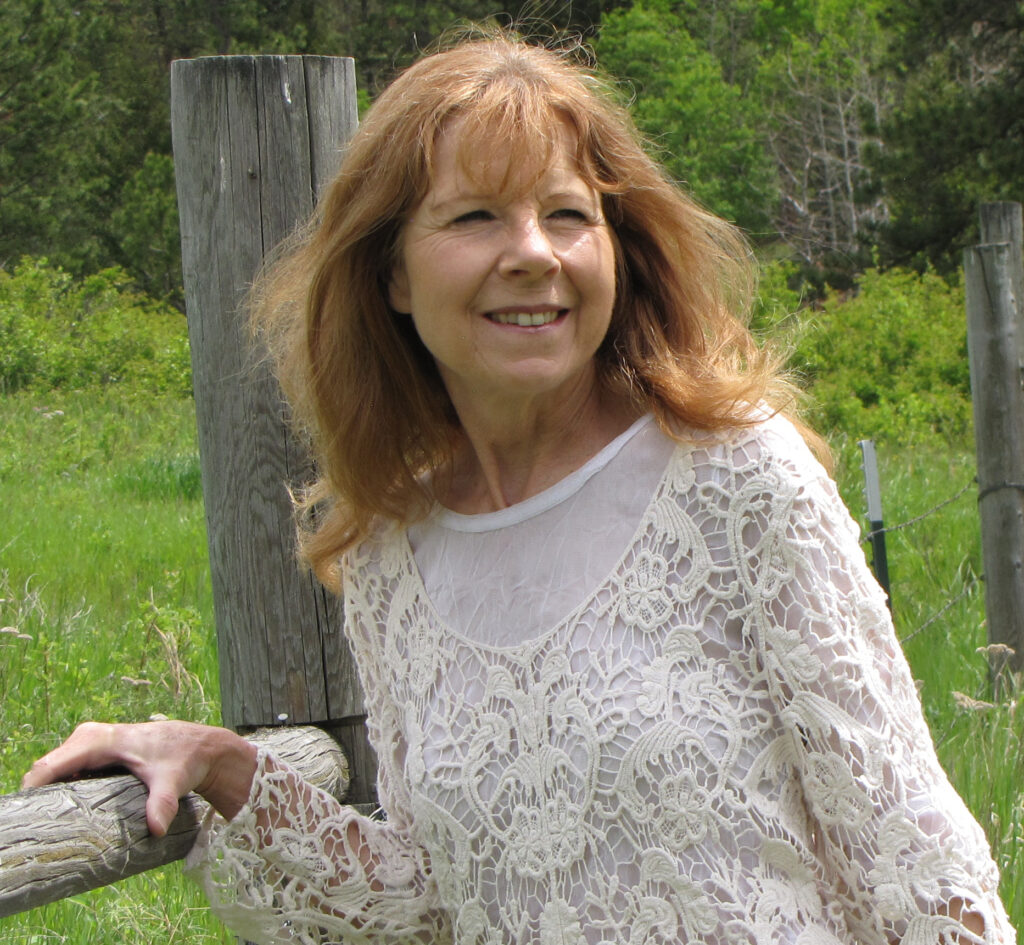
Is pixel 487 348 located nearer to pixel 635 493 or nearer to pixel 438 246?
pixel 438 246

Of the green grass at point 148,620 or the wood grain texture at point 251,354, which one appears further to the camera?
the green grass at point 148,620

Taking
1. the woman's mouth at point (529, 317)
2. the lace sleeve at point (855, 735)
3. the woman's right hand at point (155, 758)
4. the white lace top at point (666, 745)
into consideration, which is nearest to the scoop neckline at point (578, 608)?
the white lace top at point (666, 745)

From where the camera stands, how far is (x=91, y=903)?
8.58 feet

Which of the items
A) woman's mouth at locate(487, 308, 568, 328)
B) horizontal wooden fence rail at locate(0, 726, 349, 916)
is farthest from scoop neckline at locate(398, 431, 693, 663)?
horizontal wooden fence rail at locate(0, 726, 349, 916)

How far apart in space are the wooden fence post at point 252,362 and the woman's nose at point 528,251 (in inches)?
15.1

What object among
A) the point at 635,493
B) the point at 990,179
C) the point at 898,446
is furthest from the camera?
the point at 990,179

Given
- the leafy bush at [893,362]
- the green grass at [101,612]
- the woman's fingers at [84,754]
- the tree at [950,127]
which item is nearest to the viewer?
the woman's fingers at [84,754]

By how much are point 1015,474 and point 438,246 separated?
3123 mm

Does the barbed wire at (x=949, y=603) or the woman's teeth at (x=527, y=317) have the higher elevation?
the woman's teeth at (x=527, y=317)

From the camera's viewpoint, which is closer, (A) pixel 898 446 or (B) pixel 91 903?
(B) pixel 91 903

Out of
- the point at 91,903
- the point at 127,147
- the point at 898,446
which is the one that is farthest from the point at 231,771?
the point at 127,147

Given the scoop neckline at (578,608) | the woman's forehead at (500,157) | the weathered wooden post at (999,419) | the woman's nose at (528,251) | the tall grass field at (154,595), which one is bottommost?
the tall grass field at (154,595)

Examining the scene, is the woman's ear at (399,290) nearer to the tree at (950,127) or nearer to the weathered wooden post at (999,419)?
the weathered wooden post at (999,419)

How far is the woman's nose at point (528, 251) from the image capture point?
166cm
